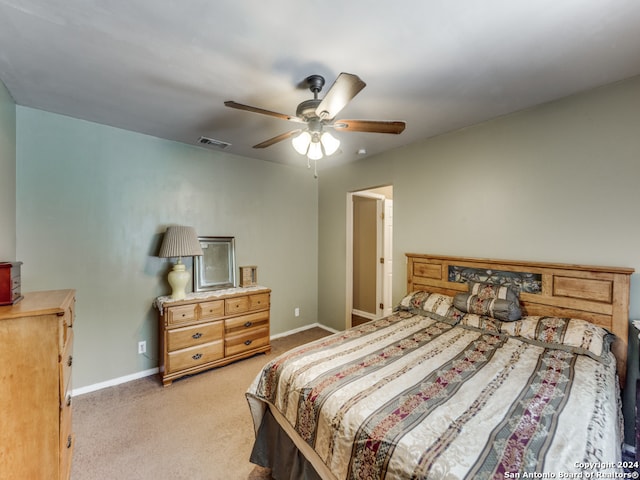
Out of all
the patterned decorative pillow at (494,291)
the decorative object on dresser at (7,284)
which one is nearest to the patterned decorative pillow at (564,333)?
the patterned decorative pillow at (494,291)

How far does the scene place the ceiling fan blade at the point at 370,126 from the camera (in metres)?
1.74

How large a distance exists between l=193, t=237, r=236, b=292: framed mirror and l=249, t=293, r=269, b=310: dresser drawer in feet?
1.24

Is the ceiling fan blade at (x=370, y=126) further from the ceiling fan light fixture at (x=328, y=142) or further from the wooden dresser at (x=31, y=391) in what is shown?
the wooden dresser at (x=31, y=391)

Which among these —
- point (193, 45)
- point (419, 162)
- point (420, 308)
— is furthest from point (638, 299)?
point (193, 45)

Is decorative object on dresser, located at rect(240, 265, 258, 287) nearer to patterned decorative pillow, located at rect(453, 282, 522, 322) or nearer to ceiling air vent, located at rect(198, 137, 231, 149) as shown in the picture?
ceiling air vent, located at rect(198, 137, 231, 149)

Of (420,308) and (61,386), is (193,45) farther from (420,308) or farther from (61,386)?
(420,308)

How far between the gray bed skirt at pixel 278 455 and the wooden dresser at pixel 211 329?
1.42m

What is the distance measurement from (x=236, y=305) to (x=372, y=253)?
2.65 m

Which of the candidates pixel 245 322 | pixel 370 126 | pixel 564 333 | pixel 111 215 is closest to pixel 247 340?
pixel 245 322

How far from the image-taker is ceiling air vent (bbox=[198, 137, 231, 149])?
3.01 m

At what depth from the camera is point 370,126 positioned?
1.81 m

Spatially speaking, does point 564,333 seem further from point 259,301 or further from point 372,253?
point 372,253

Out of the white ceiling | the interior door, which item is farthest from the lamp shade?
the interior door

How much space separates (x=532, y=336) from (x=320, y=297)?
289cm
